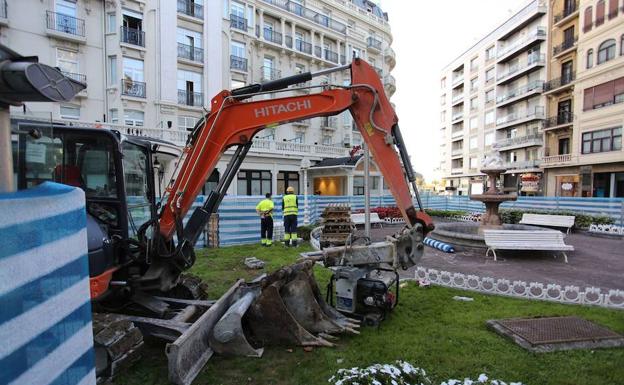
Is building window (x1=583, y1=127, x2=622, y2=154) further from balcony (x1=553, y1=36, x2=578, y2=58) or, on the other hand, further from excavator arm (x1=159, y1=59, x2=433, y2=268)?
excavator arm (x1=159, y1=59, x2=433, y2=268)

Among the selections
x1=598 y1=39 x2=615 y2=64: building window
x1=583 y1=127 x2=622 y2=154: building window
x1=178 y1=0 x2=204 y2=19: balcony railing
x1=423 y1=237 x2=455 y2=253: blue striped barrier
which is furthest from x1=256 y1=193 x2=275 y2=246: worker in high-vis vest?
x1=598 y1=39 x2=615 y2=64: building window

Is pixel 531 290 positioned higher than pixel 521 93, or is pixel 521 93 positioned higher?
pixel 521 93

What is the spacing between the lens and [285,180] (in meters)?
28.6

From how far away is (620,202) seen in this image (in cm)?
1597

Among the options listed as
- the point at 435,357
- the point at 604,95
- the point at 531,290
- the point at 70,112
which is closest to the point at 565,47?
the point at 604,95

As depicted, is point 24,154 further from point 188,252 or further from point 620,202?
point 620,202

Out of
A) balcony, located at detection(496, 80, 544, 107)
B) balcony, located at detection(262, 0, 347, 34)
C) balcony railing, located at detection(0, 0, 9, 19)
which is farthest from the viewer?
balcony, located at detection(496, 80, 544, 107)

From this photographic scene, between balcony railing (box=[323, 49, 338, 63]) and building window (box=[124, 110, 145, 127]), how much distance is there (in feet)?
59.5

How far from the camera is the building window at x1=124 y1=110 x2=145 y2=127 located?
21.8 m

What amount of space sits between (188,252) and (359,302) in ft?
9.15

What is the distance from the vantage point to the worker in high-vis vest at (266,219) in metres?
12.3

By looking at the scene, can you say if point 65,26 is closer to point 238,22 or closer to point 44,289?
point 238,22

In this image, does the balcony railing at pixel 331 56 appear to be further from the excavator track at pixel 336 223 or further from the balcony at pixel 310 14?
the excavator track at pixel 336 223

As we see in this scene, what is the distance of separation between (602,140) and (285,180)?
25650 mm
